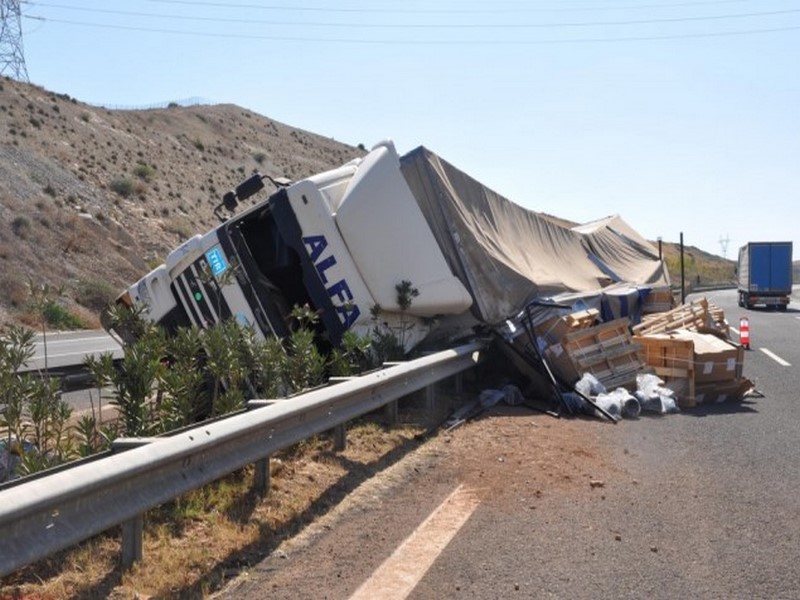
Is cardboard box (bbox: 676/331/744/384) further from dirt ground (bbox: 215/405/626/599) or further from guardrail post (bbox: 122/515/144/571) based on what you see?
guardrail post (bbox: 122/515/144/571)

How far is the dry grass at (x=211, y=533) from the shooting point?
4.60m

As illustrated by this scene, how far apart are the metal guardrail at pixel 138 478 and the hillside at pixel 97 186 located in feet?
56.0

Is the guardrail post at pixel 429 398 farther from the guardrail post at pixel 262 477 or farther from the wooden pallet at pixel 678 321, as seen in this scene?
the wooden pallet at pixel 678 321

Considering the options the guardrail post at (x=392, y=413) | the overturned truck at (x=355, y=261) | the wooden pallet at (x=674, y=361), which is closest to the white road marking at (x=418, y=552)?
the guardrail post at (x=392, y=413)

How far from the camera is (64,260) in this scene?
127 feet

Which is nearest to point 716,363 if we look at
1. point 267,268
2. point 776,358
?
point 267,268

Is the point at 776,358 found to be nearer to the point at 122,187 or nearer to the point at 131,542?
the point at 131,542

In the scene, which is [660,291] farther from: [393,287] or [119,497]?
[119,497]

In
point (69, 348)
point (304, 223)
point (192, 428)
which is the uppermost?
point (304, 223)

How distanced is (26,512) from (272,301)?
6.81 metres

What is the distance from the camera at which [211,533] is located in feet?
18.2

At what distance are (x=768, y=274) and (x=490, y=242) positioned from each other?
37.0m

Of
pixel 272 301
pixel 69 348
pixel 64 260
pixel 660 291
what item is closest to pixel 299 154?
pixel 64 260

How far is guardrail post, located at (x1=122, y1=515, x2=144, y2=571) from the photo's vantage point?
15.8ft
